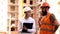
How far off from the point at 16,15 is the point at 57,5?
2.30 meters

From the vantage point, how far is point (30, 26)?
2.73m

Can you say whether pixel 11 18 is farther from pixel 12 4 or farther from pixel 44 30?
pixel 44 30

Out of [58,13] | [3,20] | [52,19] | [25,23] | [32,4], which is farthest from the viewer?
[32,4]

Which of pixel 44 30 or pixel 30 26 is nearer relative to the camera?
pixel 44 30

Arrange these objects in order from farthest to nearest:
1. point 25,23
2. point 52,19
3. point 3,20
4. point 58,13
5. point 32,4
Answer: point 32,4 → point 3,20 → point 58,13 → point 25,23 → point 52,19

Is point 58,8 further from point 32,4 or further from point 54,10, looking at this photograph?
point 32,4

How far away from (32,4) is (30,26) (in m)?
2.90

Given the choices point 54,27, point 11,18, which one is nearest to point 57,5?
point 54,27

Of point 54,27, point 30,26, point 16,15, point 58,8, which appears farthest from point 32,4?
point 54,27

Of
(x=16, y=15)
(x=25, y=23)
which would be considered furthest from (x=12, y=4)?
(x=25, y=23)

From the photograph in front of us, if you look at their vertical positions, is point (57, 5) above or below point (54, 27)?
above

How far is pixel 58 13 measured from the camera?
3611mm

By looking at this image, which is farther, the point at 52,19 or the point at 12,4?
the point at 12,4

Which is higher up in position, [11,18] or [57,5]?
[57,5]
